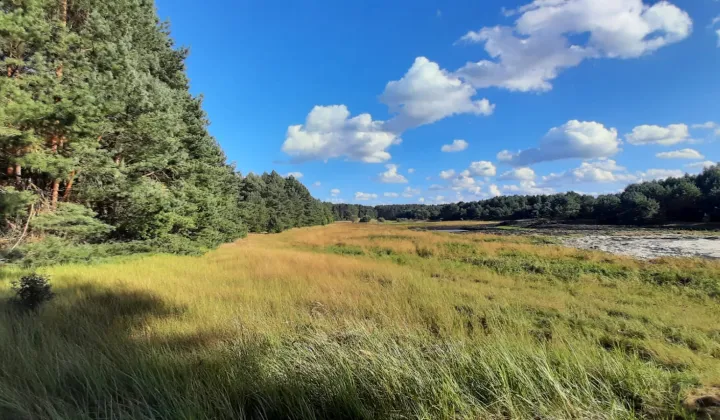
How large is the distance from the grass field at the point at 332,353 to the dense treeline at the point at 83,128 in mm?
2634

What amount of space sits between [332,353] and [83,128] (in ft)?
37.1

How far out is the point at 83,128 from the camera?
10.2 metres

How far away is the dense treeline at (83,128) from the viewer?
9383 millimetres

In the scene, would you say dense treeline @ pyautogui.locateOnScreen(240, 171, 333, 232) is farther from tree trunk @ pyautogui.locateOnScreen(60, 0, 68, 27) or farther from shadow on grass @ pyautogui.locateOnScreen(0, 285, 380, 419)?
shadow on grass @ pyautogui.locateOnScreen(0, 285, 380, 419)

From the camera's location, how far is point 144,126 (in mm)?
12484

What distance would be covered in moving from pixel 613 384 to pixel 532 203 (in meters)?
134

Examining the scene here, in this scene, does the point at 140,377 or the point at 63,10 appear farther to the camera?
the point at 63,10

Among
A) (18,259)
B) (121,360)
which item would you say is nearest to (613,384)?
(121,360)

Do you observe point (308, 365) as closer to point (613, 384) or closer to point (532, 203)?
point (613, 384)

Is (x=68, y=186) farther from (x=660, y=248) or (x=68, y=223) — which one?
(x=660, y=248)

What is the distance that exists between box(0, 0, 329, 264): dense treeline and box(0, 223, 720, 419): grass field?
104 inches

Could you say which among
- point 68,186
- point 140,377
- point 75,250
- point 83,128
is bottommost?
point 140,377

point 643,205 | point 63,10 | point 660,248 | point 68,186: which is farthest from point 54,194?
point 643,205

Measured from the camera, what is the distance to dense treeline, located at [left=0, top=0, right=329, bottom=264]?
9383 mm
